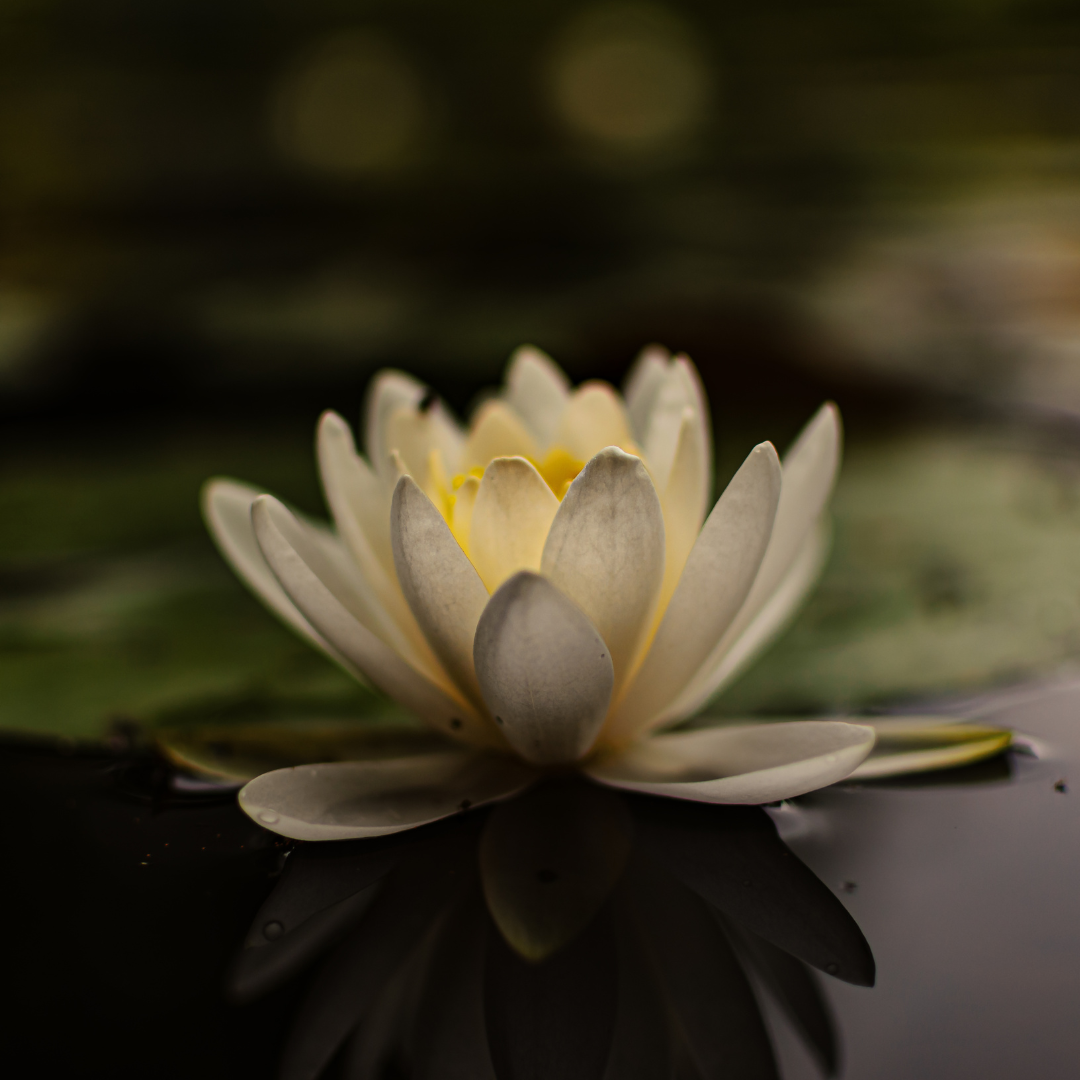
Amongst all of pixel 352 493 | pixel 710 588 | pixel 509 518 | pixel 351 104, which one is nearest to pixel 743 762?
pixel 710 588

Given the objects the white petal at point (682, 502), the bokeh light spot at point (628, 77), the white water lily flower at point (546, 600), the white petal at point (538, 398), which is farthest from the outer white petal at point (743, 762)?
the bokeh light spot at point (628, 77)

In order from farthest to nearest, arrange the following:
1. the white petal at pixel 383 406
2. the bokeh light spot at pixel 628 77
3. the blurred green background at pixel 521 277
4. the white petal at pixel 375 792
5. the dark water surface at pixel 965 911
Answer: the bokeh light spot at pixel 628 77 → the blurred green background at pixel 521 277 → the white petal at pixel 383 406 → the white petal at pixel 375 792 → the dark water surface at pixel 965 911

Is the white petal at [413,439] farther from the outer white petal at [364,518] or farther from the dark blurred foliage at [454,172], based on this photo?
the dark blurred foliage at [454,172]

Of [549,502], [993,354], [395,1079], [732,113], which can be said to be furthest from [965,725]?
[732,113]

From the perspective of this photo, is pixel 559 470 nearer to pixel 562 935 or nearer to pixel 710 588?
pixel 710 588

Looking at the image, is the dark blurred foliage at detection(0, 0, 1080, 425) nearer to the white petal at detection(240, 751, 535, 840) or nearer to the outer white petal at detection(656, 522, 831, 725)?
the outer white petal at detection(656, 522, 831, 725)

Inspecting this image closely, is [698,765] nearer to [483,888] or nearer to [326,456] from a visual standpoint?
[483,888]
